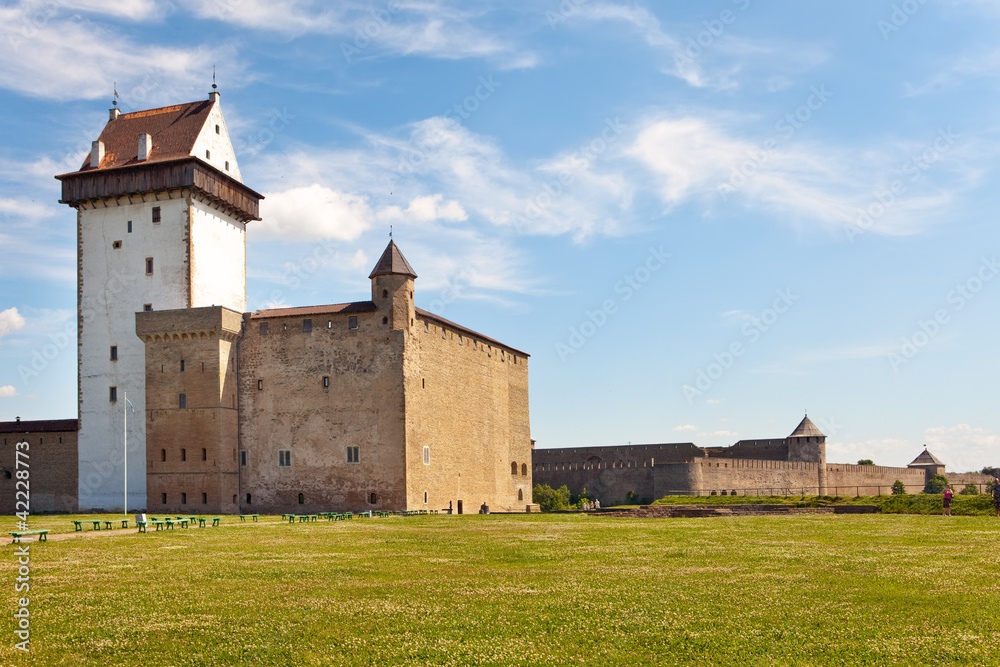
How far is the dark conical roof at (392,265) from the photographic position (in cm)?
4372

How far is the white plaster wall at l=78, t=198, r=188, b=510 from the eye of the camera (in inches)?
1758

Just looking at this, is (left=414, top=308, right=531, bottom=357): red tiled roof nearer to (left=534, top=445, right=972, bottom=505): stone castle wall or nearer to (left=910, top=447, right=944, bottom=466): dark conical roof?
(left=534, top=445, right=972, bottom=505): stone castle wall

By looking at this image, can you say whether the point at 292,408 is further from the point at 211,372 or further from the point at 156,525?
the point at 156,525

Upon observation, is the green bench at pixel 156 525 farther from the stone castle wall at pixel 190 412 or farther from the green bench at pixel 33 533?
the stone castle wall at pixel 190 412

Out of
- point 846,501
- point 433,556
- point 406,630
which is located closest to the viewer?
point 406,630

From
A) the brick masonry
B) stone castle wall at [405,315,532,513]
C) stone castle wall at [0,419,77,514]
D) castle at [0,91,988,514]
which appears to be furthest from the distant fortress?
stone castle wall at [0,419,77,514]

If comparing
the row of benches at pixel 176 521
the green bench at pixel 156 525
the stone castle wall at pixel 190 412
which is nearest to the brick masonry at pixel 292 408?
the stone castle wall at pixel 190 412

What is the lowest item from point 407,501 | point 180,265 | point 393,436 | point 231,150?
point 407,501

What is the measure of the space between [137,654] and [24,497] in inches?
1634

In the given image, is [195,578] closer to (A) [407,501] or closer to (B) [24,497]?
(A) [407,501]

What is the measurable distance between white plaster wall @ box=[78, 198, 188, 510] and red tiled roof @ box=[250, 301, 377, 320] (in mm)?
4013

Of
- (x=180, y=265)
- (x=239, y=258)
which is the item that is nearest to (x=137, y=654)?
(x=180, y=265)

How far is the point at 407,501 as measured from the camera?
42531 millimetres

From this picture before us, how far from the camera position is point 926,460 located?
9794 cm
